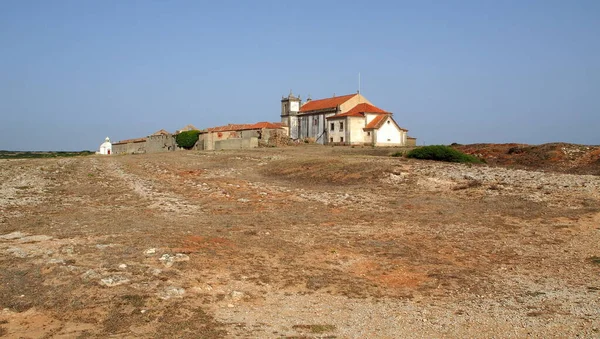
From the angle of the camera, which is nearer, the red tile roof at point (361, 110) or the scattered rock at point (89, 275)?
the scattered rock at point (89, 275)

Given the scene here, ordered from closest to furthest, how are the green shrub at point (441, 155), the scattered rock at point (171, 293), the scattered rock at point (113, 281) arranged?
1. the scattered rock at point (171, 293)
2. the scattered rock at point (113, 281)
3. the green shrub at point (441, 155)

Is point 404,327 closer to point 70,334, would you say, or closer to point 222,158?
point 70,334

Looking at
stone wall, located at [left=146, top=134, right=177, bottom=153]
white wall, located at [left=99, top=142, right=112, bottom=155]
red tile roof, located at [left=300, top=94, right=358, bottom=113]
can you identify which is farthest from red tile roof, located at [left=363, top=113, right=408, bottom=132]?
white wall, located at [left=99, top=142, right=112, bottom=155]

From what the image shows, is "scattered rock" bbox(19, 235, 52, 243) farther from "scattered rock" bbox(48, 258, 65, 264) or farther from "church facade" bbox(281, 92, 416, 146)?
"church facade" bbox(281, 92, 416, 146)

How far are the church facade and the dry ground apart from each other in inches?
1475

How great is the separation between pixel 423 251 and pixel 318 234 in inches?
100

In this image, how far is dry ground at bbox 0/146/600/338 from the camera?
7.11 meters

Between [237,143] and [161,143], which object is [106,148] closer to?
[161,143]

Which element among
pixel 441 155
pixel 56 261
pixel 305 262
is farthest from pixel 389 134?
pixel 56 261

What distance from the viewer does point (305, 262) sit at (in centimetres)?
1025

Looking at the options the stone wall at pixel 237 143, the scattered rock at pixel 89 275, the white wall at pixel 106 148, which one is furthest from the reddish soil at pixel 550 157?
the white wall at pixel 106 148

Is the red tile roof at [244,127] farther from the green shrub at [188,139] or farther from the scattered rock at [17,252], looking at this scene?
the scattered rock at [17,252]

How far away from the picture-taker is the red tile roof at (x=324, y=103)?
62694 millimetres

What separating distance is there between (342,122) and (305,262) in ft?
162
